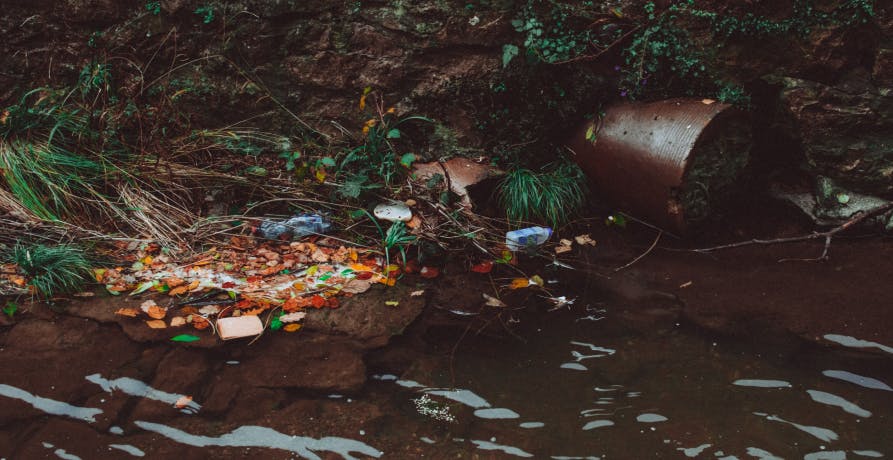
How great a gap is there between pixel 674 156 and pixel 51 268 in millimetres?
3497

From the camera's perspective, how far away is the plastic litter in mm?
3941

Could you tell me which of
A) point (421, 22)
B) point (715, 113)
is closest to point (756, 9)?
point (715, 113)

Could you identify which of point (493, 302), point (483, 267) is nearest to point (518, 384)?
point (493, 302)

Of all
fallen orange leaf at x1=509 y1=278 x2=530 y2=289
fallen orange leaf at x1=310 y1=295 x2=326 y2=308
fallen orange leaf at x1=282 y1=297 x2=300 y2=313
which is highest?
fallen orange leaf at x1=509 y1=278 x2=530 y2=289

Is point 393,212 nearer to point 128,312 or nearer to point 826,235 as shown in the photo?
point 128,312

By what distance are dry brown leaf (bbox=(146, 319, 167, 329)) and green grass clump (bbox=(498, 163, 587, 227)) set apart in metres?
2.10

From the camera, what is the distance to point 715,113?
12.3 ft

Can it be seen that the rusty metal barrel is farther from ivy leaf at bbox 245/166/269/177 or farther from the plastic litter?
ivy leaf at bbox 245/166/269/177

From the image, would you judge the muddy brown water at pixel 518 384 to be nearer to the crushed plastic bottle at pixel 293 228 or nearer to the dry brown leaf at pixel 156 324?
the dry brown leaf at pixel 156 324

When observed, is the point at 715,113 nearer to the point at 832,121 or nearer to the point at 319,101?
the point at 832,121

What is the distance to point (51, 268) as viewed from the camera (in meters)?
3.39

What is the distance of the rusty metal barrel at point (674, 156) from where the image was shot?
3.75 metres

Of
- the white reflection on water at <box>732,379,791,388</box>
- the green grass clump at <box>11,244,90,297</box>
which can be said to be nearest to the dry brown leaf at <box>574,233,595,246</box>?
the white reflection on water at <box>732,379,791,388</box>

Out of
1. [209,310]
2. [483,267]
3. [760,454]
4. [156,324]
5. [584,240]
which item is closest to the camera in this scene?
[760,454]
